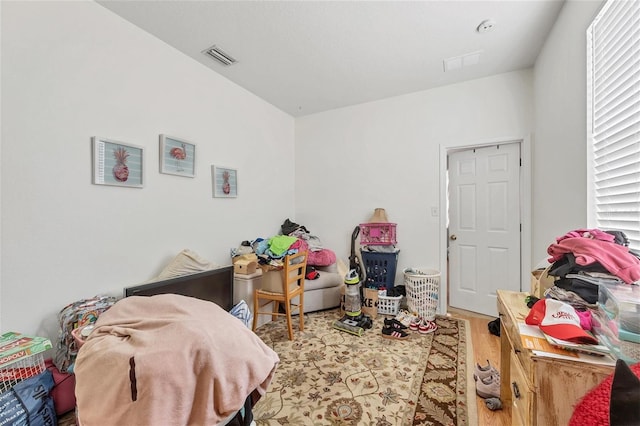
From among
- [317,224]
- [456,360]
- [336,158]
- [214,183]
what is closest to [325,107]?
[336,158]

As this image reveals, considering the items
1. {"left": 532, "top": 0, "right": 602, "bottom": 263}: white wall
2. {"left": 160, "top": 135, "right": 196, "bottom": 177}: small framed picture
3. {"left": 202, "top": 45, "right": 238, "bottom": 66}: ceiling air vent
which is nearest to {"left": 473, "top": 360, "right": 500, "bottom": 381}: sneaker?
{"left": 532, "top": 0, "right": 602, "bottom": 263}: white wall

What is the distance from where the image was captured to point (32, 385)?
→ 1.30 m

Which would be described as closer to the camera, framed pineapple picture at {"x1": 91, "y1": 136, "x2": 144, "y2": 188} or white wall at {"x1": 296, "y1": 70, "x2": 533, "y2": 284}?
framed pineapple picture at {"x1": 91, "y1": 136, "x2": 144, "y2": 188}

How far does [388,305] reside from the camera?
2861 millimetres

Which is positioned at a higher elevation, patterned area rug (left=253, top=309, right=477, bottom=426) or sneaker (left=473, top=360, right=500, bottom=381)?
sneaker (left=473, top=360, right=500, bottom=381)

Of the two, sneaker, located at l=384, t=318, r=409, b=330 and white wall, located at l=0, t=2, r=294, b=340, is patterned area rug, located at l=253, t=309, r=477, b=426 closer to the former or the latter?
sneaker, located at l=384, t=318, r=409, b=330

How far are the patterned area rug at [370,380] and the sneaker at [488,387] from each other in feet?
0.20

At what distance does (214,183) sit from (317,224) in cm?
161

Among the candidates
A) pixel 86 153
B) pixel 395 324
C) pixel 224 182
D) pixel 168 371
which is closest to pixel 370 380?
pixel 395 324

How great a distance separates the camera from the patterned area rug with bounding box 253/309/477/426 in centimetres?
149

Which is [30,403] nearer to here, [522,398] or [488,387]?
[522,398]

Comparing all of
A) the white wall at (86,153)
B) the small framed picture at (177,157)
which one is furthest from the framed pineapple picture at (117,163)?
the small framed picture at (177,157)

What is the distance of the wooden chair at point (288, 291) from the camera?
7.89 feet

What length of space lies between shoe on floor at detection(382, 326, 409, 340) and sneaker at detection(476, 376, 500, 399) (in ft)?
2.42
